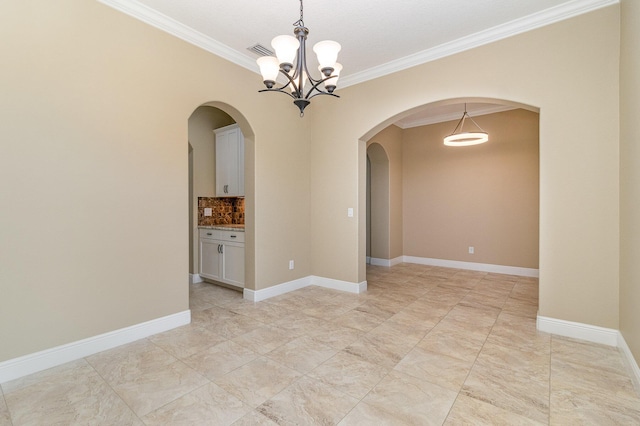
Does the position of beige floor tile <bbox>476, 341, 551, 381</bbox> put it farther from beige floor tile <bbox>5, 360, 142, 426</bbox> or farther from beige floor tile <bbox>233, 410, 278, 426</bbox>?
beige floor tile <bbox>5, 360, 142, 426</bbox>

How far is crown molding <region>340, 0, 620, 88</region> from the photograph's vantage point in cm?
275

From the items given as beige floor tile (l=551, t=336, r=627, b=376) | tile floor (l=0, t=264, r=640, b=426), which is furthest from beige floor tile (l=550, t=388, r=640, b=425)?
beige floor tile (l=551, t=336, r=627, b=376)

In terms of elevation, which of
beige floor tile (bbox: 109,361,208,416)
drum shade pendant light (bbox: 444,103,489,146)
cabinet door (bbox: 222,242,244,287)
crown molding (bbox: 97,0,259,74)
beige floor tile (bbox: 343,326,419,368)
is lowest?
beige floor tile (bbox: 343,326,419,368)

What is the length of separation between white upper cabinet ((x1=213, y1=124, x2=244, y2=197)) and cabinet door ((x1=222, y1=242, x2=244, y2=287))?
889 mm

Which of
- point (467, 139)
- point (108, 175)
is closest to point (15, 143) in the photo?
point (108, 175)

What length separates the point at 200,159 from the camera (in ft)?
16.4

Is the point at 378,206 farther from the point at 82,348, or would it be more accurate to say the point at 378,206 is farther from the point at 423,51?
the point at 82,348

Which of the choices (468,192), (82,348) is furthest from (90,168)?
(468,192)

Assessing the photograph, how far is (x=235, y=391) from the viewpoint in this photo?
6.61 feet

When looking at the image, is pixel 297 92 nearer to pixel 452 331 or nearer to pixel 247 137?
pixel 247 137

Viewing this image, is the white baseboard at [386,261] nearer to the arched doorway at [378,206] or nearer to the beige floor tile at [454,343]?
the arched doorway at [378,206]

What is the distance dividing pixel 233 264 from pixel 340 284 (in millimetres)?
1592

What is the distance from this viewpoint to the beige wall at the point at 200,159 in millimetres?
4906

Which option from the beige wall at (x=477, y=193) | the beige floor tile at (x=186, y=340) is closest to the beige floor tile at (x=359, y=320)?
the beige floor tile at (x=186, y=340)
